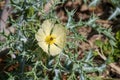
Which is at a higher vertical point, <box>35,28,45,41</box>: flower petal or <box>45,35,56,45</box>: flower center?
<box>35,28,45,41</box>: flower petal

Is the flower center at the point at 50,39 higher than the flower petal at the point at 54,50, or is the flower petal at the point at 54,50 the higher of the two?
the flower center at the point at 50,39

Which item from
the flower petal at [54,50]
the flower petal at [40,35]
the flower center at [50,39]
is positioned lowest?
the flower petal at [54,50]

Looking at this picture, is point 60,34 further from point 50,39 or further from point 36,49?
point 36,49

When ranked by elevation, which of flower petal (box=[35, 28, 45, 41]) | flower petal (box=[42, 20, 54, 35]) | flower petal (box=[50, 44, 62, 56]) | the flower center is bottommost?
flower petal (box=[50, 44, 62, 56])

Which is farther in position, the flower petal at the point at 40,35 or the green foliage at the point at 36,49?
the green foliage at the point at 36,49

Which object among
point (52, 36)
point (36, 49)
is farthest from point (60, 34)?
point (36, 49)

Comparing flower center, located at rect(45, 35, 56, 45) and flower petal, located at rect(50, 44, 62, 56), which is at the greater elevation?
flower center, located at rect(45, 35, 56, 45)

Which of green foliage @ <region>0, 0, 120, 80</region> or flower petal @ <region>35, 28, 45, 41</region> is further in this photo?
→ green foliage @ <region>0, 0, 120, 80</region>
